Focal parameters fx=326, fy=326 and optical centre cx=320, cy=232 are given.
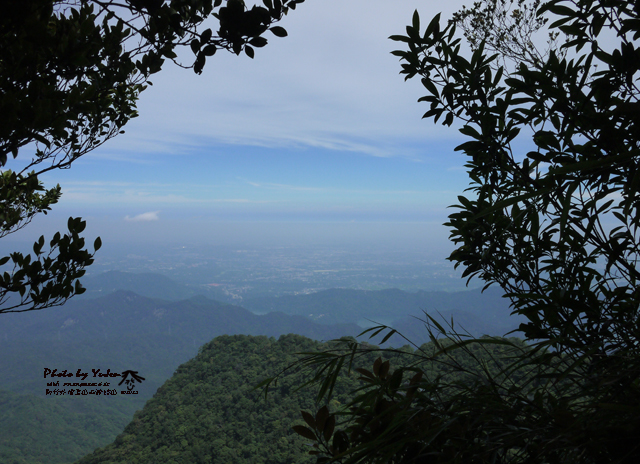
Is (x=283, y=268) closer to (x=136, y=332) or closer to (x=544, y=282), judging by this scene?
(x=136, y=332)

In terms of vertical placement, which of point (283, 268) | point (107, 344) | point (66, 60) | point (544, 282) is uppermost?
point (66, 60)

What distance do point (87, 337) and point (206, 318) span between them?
23.6 m

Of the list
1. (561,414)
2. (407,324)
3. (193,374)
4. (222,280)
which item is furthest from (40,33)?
(222,280)

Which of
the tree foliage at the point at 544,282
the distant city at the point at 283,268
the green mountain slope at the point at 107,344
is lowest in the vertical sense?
the green mountain slope at the point at 107,344

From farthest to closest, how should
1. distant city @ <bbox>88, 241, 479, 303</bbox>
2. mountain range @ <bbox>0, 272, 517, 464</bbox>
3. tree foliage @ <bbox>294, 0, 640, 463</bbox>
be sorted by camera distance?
1. distant city @ <bbox>88, 241, 479, 303</bbox>
2. mountain range @ <bbox>0, 272, 517, 464</bbox>
3. tree foliage @ <bbox>294, 0, 640, 463</bbox>

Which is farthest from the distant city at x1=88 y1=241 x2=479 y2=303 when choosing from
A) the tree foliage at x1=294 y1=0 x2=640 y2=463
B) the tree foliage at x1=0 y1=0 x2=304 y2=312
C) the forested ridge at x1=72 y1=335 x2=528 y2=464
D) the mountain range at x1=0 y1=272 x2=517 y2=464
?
the tree foliage at x1=0 y1=0 x2=304 y2=312

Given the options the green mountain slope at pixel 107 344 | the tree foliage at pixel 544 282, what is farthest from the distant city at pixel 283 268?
the tree foliage at pixel 544 282

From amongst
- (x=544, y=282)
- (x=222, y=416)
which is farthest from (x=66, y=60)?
(x=222, y=416)

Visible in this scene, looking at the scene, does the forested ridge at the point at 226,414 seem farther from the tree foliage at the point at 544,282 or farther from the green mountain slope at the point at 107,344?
the green mountain slope at the point at 107,344

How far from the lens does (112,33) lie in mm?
1416

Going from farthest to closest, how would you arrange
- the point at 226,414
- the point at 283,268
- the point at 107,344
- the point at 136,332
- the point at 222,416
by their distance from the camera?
the point at 283,268 → the point at 136,332 → the point at 107,344 → the point at 226,414 → the point at 222,416

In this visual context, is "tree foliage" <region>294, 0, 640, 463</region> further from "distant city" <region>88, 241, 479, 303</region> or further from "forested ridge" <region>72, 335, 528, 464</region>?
"distant city" <region>88, 241, 479, 303</region>

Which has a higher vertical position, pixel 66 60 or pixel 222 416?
pixel 66 60

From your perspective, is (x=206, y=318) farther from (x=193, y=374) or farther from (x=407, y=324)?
(x=193, y=374)
